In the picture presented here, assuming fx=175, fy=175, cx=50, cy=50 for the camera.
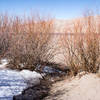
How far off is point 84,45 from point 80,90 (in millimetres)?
1483

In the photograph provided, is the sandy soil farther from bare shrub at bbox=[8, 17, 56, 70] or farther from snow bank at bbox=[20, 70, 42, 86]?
bare shrub at bbox=[8, 17, 56, 70]

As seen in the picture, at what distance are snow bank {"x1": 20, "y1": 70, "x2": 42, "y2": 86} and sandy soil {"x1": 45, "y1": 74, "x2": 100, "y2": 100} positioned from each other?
1.95ft

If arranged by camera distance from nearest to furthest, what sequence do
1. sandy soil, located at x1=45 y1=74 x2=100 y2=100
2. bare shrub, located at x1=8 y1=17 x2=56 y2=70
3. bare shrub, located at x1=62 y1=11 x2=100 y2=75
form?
sandy soil, located at x1=45 y1=74 x2=100 y2=100
bare shrub, located at x1=62 y1=11 x2=100 y2=75
bare shrub, located at x1=8 y1=17 x2=56 y2=70

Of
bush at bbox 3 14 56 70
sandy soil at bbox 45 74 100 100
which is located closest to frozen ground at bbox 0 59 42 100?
bush at bbox 3 14 56 70

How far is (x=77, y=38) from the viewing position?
4.97m

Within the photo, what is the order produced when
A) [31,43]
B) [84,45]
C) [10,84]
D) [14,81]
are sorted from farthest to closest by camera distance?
[31,43]
[84,45]
[14,81]
[10,84]

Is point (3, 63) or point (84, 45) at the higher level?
point (84, 45)

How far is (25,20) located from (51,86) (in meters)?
2.39

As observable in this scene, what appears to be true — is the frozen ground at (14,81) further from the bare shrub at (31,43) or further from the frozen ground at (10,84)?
the bare shrub at (31,43)

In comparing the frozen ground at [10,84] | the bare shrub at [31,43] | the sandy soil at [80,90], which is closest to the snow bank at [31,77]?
the frozen ground at [10,84]

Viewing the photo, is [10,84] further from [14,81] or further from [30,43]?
[30,43]

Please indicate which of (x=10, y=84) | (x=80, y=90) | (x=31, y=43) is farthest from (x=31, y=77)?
(x=80, y=90)

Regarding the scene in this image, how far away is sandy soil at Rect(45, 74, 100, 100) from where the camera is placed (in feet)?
12.4

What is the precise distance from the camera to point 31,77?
17.0 ft
